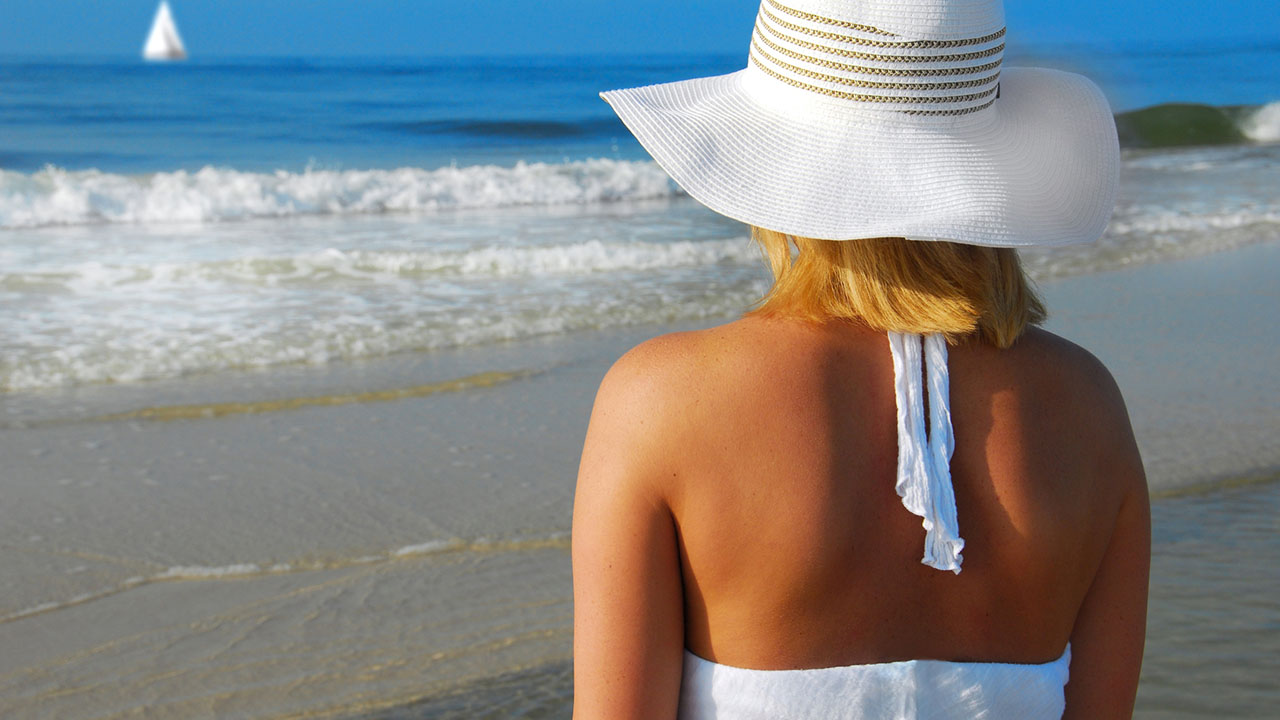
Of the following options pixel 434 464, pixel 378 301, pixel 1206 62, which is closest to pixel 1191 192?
pixel 378 301

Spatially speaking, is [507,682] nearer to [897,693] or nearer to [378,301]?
[897,693]

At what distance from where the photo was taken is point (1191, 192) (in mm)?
12438

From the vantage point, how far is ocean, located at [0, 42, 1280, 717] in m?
2.90

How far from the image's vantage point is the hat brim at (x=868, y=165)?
1.14 m

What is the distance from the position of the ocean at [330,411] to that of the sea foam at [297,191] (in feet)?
0.20

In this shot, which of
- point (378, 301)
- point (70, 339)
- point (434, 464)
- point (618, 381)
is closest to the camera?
point (618, 381)

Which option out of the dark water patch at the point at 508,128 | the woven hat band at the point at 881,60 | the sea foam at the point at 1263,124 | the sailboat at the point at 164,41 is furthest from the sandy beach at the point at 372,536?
the sailboat at the point at 164,41

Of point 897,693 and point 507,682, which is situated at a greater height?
point 897,693

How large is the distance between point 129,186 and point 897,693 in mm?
12885

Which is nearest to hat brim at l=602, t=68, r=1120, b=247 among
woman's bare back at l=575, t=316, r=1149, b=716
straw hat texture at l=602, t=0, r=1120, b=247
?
straw hat texture at l=602, t=0, r=1120, b=247

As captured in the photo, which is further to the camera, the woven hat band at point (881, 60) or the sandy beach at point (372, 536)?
the sandy beach at point (372, 536)

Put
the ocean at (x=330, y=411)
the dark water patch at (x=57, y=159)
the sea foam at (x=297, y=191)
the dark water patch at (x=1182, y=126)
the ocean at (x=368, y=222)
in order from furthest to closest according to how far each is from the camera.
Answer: the dark water patch at (x=1182, y=126), the dark water patch at (x=57, y=159), the sea foam at (x=297, y=191), the ocean at (x=368, y=222), the ocean at (x=330, y=411)

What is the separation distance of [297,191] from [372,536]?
1032 centimetres

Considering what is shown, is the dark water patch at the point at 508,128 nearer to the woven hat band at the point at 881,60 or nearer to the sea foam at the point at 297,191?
the sea foam at the point at 297,191
